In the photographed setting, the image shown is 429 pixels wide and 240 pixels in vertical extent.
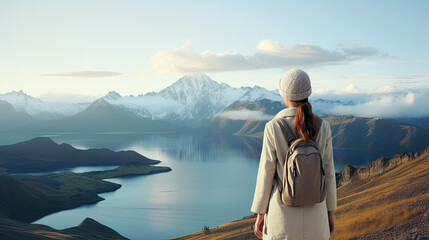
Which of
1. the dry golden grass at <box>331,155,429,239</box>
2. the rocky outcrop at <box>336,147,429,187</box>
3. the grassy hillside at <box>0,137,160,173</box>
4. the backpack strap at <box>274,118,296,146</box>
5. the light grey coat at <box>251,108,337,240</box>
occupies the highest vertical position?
the backpack strap at <box>274,118,296,146</box>

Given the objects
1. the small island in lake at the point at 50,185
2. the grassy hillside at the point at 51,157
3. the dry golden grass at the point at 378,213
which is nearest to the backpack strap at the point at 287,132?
the dry golden grass at the point at 378,213

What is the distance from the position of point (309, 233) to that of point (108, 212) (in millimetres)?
66874

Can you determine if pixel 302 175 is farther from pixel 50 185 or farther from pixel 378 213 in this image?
pixel 50 185

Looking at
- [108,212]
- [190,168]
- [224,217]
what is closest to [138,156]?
[190,168]

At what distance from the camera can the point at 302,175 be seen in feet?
12.9

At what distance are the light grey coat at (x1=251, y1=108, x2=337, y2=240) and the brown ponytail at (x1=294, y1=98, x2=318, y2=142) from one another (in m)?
0.11

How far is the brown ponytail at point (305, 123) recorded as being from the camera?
13.3ft

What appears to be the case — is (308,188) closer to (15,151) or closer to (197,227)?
(197,227)

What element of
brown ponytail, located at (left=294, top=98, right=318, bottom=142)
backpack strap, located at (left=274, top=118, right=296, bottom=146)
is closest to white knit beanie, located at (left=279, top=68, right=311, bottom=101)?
brown ponytail, located at (left=294, top=98, right=318, bottom=142)

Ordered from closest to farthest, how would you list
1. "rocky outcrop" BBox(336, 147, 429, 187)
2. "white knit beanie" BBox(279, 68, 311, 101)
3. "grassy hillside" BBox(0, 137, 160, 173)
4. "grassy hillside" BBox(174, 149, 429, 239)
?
"white knit beanie" BBox(279, 68, 311, 101) → "grassy hillside" BBox(174, 149, 429, 239) → "rocky outcrop" BBox(336, 147, 429, 187) → "grassy hillside" BBox(0, 137, 160, 173)

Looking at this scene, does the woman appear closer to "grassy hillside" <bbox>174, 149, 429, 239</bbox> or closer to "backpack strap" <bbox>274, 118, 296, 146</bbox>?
"backpack strap" <bbox>274, 118, 296, 146</bbox>

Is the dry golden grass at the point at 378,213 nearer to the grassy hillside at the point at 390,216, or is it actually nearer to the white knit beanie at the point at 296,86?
the grassy hillside at the point at 390,216

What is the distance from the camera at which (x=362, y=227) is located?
17.2 meters

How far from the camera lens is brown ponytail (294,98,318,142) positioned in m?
4.05
